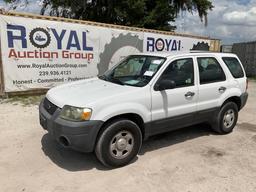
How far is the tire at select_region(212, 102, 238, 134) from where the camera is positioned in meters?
5.69

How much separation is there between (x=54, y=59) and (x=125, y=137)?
19.4ft

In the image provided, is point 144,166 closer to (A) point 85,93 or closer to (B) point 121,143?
(B) point 121,143

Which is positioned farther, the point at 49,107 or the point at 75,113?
the point at 49,107

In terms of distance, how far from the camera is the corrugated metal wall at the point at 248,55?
19.7 metres

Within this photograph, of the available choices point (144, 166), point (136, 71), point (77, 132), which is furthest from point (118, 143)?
point (136, 71)

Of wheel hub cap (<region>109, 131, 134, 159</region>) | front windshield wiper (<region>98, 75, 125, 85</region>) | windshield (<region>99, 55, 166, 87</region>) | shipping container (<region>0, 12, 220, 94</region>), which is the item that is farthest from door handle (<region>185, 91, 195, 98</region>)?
shipping container (<region>0, 12, 220, 94</region>)

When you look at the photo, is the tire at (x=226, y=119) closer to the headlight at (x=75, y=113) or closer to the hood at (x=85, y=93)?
the hood at (x=85, y=93)

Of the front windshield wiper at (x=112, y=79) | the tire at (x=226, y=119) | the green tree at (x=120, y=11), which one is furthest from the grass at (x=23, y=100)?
the green tree at (x=120, y=11)

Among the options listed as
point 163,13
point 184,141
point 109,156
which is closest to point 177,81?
point 184,141

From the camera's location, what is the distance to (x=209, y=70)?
17.7 ft

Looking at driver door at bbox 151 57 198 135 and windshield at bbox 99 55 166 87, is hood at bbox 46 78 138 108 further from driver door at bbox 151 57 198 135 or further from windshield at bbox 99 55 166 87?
driver door at bbox 151 57 198 135

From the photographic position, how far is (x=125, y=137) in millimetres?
4207

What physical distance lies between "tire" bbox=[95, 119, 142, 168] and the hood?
0.44m

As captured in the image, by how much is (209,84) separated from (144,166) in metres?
2.11
